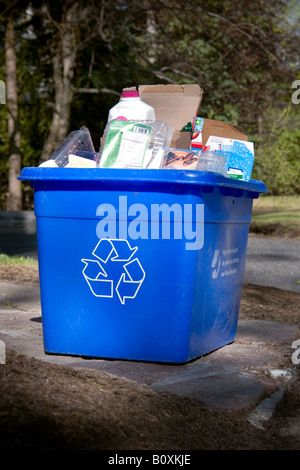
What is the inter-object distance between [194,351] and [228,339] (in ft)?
1.72

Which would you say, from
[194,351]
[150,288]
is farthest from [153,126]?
[194,351]

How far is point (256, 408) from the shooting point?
287cm

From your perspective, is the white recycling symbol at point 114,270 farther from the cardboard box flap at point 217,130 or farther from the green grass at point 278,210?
the green grass at point 278,210

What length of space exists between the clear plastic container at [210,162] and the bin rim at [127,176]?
10cm

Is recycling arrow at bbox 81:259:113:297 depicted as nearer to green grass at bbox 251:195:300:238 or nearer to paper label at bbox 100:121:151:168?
paper label at bbox 100:121:151:168

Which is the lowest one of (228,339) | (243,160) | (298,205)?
(298,205)

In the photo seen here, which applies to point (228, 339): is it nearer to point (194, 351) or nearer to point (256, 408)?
point (194, 351)

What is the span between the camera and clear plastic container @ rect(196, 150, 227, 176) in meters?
3.36

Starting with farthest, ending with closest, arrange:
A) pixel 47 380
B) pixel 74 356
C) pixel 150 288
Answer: pixel 74 356, pixel 150 288, pixel 47 380

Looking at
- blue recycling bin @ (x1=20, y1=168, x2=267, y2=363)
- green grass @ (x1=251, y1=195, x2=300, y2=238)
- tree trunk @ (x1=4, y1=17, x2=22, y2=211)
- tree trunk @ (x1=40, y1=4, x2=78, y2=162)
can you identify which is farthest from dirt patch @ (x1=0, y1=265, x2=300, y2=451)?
tree trunk @ (x1=4, y1=17, x2=22, y2=211)

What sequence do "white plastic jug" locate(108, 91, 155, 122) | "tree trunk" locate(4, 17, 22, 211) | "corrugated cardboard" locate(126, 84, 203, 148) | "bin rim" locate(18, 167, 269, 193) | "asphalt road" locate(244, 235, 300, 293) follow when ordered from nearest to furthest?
"bin rim" locate(18, 167, 269, 193), "white plastic jug" locate(108, 91, 155, 122), "corrugated cardboard" locate(126, 84, 203, 148), "asphalt road" locate(244, 235, 300, 293), "tree trunk" locate(4, 17, 22, 211)

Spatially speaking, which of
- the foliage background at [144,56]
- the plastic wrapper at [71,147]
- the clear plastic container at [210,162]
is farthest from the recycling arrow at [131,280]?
the foliage background at [144,56]

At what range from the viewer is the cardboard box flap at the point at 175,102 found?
367 centimetres

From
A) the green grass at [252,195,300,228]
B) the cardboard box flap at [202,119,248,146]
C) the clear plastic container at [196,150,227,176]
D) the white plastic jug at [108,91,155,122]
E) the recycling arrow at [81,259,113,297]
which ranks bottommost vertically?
the green grass at [252,195,300,228]
